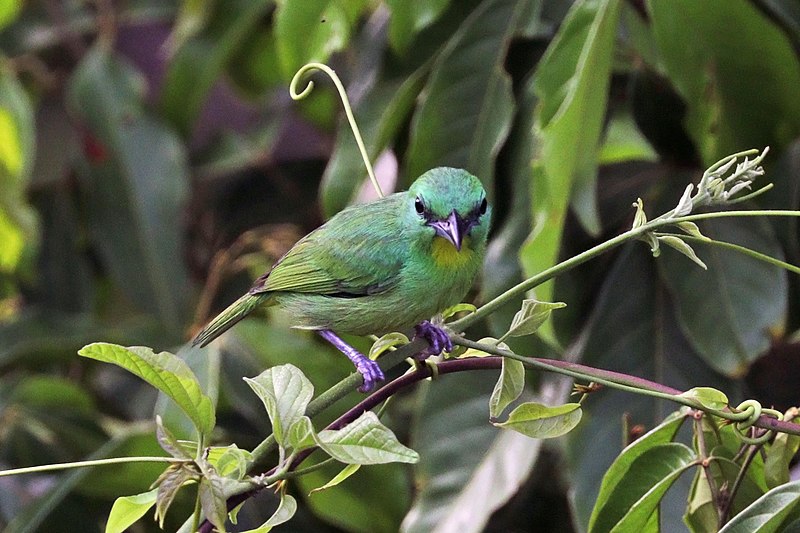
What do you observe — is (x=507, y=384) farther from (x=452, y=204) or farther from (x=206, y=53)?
(x=206, y=53)

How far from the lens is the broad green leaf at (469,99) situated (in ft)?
6.70

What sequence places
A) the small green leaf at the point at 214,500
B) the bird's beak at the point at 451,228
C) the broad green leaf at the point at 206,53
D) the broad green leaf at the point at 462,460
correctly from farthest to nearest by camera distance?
1. the broad green leaf at the point at 206,53
2. the broad green leaf at the point at 462,460
3. the bird's beak at the point at 451,228
4. the small green leaf at the point at 214,500

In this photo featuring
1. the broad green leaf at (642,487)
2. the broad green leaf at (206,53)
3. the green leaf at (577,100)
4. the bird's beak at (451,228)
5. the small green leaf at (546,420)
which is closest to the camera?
the small green leaf at (546,420)

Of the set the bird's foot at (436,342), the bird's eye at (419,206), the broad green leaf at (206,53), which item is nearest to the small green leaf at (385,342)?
the bird's foot at (436,342)

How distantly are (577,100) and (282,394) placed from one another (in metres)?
0.87

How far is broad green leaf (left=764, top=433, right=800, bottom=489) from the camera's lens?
1.19 m

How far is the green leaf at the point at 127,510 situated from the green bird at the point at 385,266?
1.12 ft

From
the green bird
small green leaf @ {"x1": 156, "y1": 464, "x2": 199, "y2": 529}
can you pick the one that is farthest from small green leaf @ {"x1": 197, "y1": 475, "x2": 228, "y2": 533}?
the green bird

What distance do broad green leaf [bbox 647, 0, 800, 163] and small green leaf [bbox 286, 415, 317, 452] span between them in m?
1.18

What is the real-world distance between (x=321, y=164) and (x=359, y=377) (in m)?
2.38

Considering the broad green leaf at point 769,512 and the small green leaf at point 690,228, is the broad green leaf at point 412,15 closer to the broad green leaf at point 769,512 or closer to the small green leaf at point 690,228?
the small green leaf at point 690,228

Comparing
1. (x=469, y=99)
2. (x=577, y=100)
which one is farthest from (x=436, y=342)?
(x=469, y=99)

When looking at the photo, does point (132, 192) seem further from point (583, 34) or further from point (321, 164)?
point (583, 34)

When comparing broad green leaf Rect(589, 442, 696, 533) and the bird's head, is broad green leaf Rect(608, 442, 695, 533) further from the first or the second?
the bird's head
